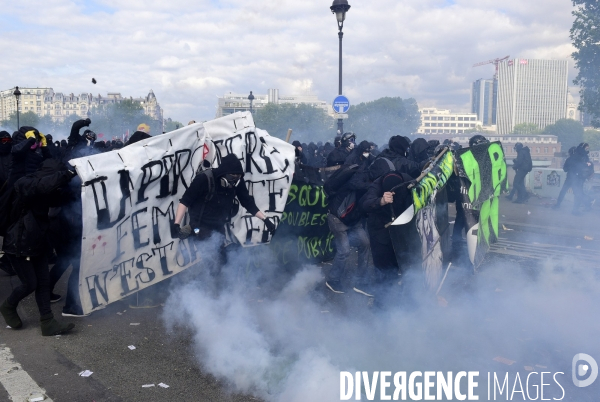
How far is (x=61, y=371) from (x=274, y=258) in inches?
127

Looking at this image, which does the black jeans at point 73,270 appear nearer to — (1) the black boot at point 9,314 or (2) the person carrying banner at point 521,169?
(1) the black boot at point 9,314

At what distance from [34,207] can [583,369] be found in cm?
492

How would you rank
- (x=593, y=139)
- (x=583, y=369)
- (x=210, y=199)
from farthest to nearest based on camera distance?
1. (x=593, y=139)
2. (x=210, y=199)
3. (x=583, y=369)

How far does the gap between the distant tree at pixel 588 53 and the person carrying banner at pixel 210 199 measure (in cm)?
2878

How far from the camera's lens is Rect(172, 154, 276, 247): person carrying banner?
17.5 ft

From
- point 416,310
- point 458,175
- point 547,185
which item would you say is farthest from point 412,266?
point 547,185

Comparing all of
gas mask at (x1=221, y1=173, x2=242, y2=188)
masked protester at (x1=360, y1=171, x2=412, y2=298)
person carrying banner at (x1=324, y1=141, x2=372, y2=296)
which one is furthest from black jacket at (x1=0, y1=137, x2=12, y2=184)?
masked protester at (x1=360, y1=171, x2=412, y2=298)

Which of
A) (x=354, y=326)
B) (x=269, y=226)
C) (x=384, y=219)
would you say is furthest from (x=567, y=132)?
(x=354, y=326)

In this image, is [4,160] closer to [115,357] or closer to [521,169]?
[115,357]

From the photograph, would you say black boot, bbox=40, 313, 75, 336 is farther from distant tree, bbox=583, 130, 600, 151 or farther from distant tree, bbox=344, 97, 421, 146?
distant tree, bbox=583, 130, 600, 151

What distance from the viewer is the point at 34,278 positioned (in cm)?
513

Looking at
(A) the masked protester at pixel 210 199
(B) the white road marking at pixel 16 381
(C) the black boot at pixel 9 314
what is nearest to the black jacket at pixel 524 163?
(A) the masked protester at pixel 210 199

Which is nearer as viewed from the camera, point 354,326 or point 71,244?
point 354,326

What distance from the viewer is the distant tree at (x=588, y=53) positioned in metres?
28.9
